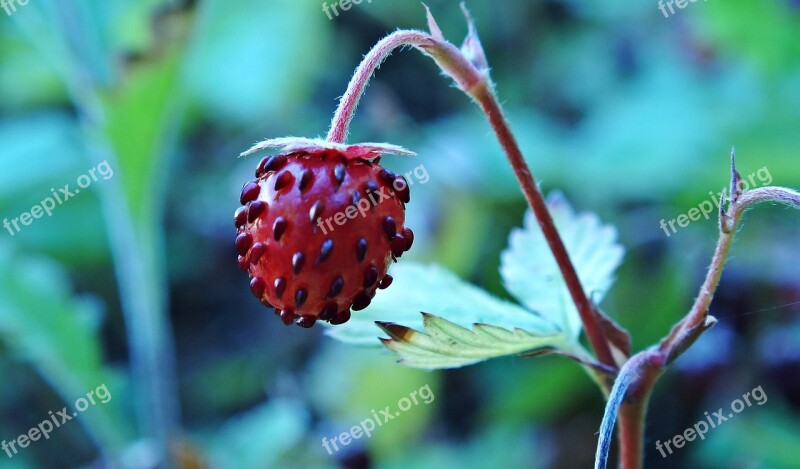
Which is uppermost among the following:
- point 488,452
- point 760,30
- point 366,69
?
point 366,69

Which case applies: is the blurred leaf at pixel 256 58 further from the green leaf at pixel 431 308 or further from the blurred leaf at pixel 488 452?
the green leaf at pixel 431 308

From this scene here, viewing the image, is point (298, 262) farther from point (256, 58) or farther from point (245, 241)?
point (256, 58)

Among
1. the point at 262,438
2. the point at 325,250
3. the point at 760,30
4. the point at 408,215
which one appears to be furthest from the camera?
the point at 760,30

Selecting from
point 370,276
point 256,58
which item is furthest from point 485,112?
point 256,58

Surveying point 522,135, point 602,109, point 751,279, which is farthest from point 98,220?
point 751,279

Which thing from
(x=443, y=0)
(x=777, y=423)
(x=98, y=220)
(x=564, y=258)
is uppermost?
(x=443, y=0)

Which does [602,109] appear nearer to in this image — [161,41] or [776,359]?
[776,359]

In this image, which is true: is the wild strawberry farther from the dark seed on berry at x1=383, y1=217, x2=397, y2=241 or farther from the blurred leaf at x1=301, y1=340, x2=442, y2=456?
the blurred leaf at x1=301, y1=340, x2=442, y2=456
